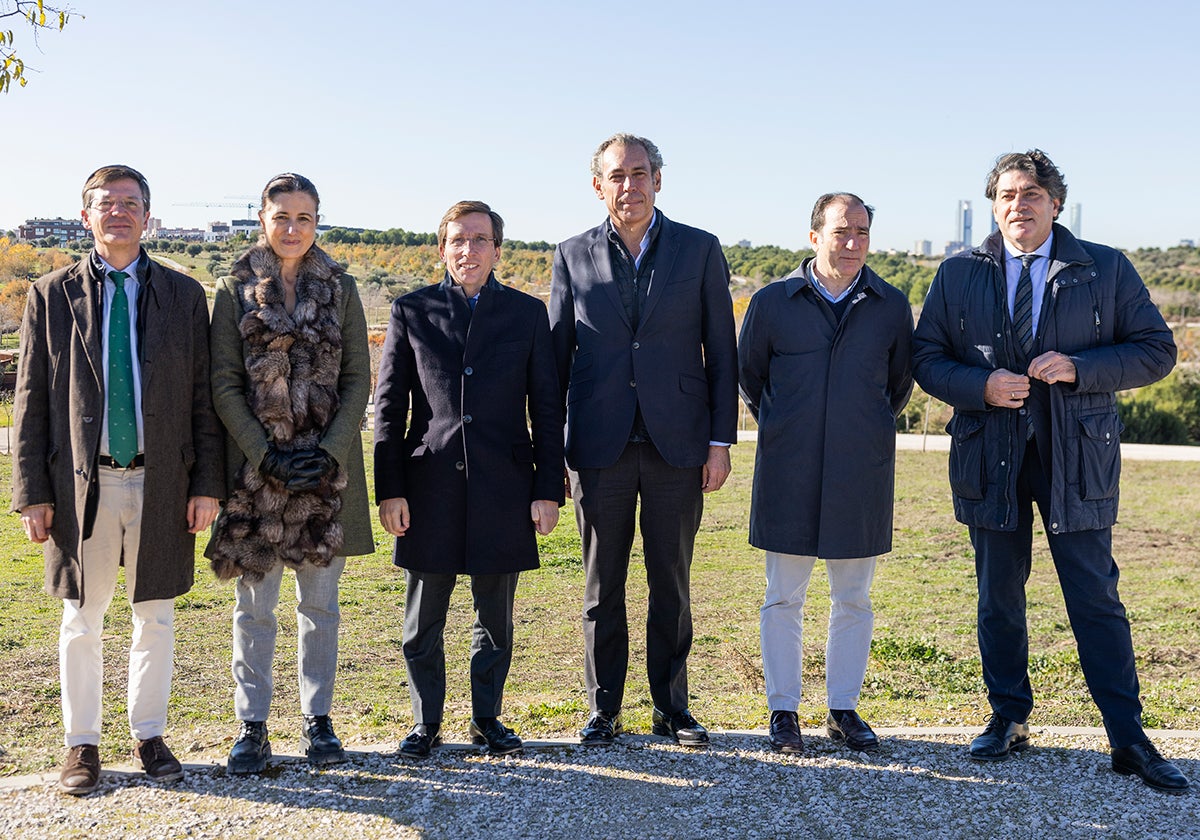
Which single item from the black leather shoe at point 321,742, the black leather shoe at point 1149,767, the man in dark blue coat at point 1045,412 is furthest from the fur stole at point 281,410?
the black leather shoe at point 1149,767

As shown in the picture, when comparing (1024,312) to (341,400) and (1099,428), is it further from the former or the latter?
(341,400)

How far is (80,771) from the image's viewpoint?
12.7 ft

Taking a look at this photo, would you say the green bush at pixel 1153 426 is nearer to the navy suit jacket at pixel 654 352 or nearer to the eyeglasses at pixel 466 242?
the navy suit jacket at pixel 654 352

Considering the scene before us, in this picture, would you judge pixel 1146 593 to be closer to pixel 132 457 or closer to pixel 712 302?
pixel 712 302

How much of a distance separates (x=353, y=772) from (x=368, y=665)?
2605 mm

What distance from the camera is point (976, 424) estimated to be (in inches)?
167

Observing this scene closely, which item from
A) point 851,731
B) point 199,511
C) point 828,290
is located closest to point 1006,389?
point 828,290

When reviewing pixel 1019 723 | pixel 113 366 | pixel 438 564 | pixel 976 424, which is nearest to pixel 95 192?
pixel 113 366

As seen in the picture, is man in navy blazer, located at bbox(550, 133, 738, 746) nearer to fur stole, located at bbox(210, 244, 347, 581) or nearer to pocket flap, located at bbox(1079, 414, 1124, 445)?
fur stole, located at bbox(210, 244, 347, 581)

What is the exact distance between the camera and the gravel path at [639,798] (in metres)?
3.68

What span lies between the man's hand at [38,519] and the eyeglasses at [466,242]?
1.70 metres

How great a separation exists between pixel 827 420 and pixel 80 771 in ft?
9.79

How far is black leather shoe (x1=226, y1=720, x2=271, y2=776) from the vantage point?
4.02 meters

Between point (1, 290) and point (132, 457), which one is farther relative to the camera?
point (1, 290)
